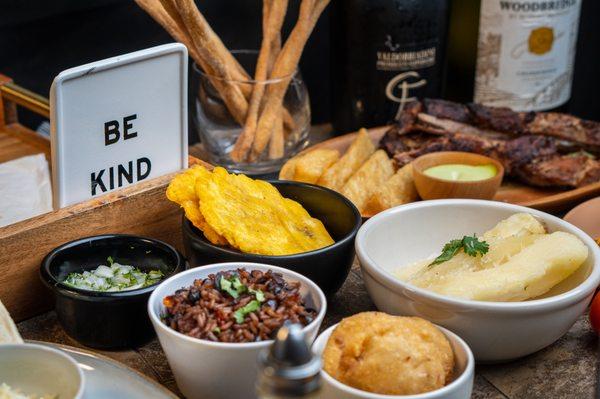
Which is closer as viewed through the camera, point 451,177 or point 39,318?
point 39,318

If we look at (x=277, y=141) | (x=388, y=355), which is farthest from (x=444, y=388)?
(x=277, y=141)

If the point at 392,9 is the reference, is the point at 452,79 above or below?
below

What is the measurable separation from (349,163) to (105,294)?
674mm

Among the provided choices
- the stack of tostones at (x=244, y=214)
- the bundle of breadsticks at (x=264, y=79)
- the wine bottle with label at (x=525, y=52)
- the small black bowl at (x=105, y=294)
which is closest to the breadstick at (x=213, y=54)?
the bundle of breadsticks at (x=264, y=79)

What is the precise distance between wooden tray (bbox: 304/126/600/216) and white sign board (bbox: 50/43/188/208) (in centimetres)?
52

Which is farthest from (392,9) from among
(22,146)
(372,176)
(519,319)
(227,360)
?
(227,360)

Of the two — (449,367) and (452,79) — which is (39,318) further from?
(452,79)

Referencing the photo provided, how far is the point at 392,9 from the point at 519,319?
928 mm

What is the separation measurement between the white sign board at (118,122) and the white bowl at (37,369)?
0.34 metres

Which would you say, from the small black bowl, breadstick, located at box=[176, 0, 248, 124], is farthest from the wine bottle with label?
the small black bowl

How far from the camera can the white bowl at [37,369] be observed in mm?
937

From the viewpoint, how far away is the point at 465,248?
1162mm

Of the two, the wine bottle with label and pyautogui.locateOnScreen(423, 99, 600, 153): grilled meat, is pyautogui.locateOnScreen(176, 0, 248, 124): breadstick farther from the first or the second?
the wine bottle with label

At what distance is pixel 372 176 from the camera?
5.28 feet
